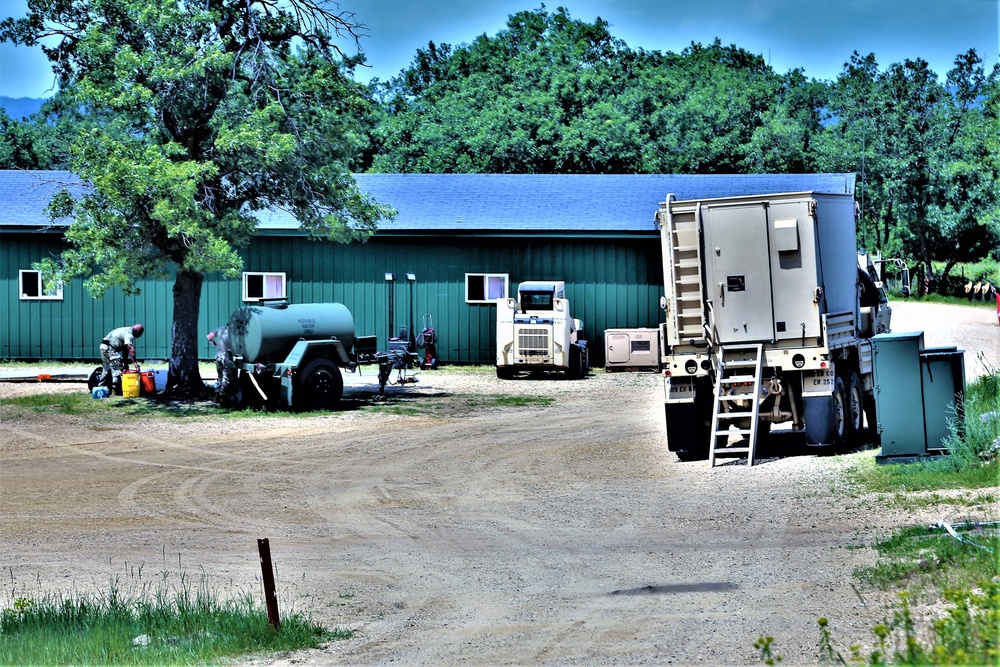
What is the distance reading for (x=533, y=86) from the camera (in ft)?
155

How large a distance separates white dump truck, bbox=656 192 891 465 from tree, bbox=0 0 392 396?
32.1 ft

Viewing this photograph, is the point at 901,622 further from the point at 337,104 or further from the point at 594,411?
the point at 337,104

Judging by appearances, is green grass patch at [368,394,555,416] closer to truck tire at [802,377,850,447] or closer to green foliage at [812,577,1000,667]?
truck tire at [802,377,850,447]

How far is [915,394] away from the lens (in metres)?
14.4

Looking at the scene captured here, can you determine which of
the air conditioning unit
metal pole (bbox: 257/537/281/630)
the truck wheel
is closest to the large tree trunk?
the truck wheel

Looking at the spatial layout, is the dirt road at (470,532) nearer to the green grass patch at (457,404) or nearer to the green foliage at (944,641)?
the green foliage at (944,641)

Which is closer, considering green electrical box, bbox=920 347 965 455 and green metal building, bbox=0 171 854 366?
green electrical box, bbox=920 347 965 455

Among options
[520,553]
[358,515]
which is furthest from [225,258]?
[520,553]

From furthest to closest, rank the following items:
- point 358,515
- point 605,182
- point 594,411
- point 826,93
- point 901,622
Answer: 1. point 826,93
2. point 605,182
3. point 594,411
4. point 358,515
5. point 901,622

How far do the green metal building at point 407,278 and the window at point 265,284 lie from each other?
27 mm

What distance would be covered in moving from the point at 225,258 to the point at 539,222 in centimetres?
1152

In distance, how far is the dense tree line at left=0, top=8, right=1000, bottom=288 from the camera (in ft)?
150

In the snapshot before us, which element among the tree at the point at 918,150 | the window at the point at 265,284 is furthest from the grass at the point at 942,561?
the tree at the point at 918,150

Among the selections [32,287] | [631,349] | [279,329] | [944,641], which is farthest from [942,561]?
[32,287]
